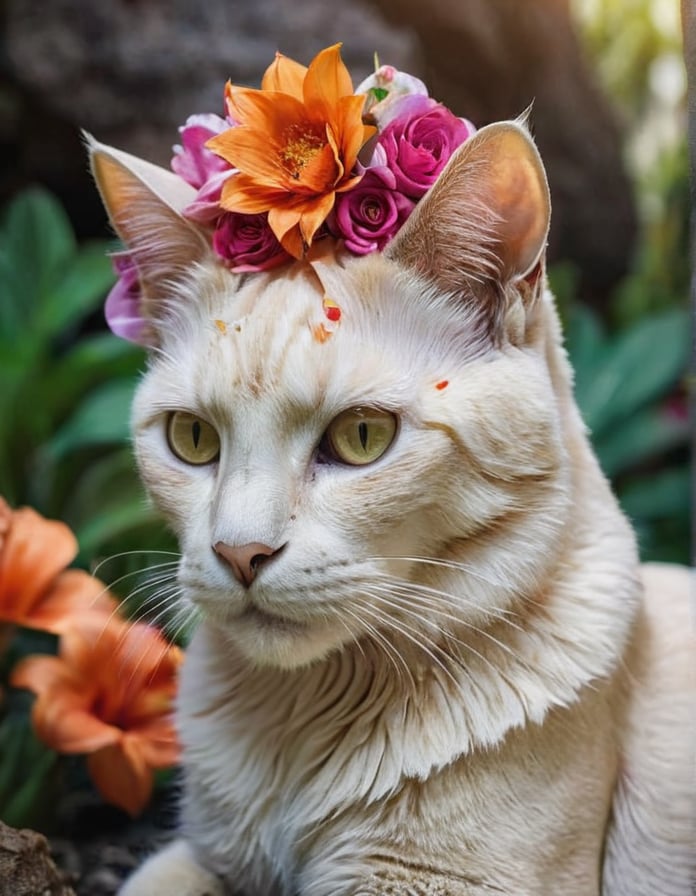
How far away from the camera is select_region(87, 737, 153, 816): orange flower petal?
4.06 ft

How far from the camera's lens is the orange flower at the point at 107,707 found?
1230 mm

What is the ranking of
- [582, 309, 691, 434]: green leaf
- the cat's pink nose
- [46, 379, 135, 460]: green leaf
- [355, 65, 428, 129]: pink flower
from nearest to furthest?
1. the cat's pink nose
2. [355, 65, 428, 129]: pink flower
3. [46, 379, 135, 460]: green leaf
4. [582, 309, 691, 434]: green leaf

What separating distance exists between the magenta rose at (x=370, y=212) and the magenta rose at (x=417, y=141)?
13 mm

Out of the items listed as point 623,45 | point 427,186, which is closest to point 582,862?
point 427,186

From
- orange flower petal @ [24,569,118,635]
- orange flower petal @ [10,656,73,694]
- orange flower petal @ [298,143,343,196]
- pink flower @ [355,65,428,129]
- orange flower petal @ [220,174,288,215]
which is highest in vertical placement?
pink flower @ [355,65,428,129]

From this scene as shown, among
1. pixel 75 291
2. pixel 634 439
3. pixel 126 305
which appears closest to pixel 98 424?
pixel 75 291

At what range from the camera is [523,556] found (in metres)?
0.87

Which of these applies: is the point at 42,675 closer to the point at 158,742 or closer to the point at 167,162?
the point at 158,742

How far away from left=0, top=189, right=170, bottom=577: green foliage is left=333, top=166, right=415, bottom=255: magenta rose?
0.78 meters

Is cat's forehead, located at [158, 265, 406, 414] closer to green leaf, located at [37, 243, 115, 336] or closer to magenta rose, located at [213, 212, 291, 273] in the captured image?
magenta rose, located at [213, 212, 291, 273]

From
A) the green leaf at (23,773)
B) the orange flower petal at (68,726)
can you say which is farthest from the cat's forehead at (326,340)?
the green leaf at (23,773)

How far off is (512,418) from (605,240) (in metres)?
2.08

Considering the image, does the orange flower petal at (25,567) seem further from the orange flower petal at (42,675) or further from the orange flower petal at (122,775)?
the orange flower petal at (122,775)

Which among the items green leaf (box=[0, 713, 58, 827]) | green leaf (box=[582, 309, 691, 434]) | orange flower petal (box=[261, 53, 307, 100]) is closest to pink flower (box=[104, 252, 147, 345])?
orange flower petal (box=[261, 53, 307, 100])
